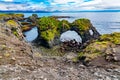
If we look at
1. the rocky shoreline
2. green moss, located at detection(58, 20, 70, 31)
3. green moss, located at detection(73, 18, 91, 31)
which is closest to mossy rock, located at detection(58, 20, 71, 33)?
green moss, located at detection(58, 20, 70, 31)

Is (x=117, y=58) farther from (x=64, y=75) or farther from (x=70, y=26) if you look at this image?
(x=70, y=26)

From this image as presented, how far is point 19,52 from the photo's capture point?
29250mm

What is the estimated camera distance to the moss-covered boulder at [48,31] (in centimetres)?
6172

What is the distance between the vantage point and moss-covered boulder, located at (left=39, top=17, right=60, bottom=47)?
61.7 metres

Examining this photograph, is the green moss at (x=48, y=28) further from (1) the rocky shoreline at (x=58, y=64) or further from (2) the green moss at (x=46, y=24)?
(1) the rocky shoreline at (x=58, y=64)

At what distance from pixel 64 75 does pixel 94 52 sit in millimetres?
13534

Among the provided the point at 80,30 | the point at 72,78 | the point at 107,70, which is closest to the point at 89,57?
the point at 107,70

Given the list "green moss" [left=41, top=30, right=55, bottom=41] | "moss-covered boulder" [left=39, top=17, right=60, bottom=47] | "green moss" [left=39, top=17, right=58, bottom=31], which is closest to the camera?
"moss-covered boulder" [left=39, top=17, right=60, bottom=47]

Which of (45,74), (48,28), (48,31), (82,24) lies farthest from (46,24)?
(45,74)

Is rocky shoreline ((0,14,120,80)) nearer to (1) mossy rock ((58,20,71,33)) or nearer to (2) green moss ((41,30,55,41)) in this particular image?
(2) green moss ((41,30,55,41))

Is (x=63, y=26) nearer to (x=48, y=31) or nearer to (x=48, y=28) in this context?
(x=48, y=28)

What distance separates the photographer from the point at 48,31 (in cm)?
6431

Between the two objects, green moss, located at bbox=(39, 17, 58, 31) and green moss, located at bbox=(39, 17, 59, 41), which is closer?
green moss, located at bbox=(39, 17, 59, 41)

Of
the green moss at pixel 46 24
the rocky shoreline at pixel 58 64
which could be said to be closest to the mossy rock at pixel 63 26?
the green moss at pixel 46 24
